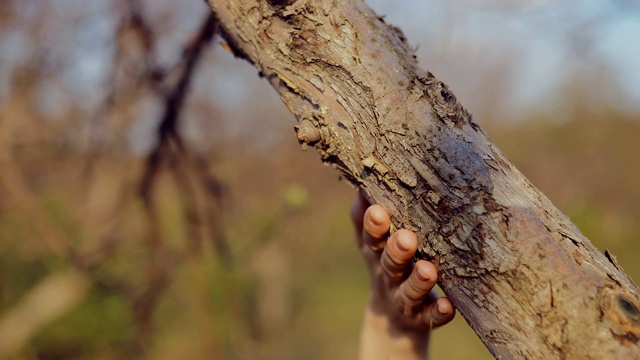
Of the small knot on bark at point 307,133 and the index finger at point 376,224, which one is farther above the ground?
the small knot on bark at point 307,133

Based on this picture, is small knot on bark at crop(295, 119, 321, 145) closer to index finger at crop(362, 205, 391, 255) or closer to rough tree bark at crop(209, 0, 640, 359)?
rough tree bark at crop(209, 0, 640, 359)

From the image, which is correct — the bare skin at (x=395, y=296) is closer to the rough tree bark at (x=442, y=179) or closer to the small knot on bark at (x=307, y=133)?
the rough tree bark at (x=442, y=179)

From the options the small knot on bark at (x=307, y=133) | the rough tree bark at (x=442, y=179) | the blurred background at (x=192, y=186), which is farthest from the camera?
the blurred background at (x=192, y=186)

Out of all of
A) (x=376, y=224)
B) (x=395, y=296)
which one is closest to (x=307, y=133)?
(x=376, y=224)

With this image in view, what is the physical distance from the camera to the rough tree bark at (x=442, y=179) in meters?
0.67

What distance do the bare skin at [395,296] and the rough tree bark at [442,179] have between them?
0.03 m

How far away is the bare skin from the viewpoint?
2.70 ft

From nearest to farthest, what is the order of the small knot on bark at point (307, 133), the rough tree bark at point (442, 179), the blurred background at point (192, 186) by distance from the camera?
the rough tree bark at point (442, 179)
the small knot on bark at point (307, 133)
the blurred background at point (192, 186)

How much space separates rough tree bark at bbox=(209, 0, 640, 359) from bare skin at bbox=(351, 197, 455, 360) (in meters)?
0.03

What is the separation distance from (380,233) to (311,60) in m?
0.30

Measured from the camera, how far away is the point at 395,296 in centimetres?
104

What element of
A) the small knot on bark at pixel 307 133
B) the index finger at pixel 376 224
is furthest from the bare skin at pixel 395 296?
the small knot on bark at pixel 307 133

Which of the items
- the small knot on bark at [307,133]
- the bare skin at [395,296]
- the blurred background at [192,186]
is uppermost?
the blurred background at [192,186]

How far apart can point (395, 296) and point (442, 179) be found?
0.38 metres
